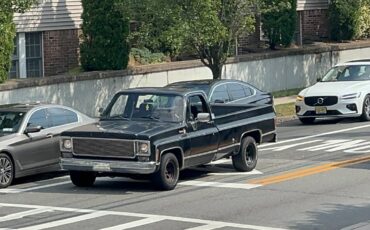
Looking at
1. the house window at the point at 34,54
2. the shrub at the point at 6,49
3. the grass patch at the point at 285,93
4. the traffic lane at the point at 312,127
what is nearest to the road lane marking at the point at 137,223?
the traffic lane at the point at 312,127

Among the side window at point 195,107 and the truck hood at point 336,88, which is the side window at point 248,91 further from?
the side window at point 195,107

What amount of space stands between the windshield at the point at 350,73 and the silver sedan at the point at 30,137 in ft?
37.4

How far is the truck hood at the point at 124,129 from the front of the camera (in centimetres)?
1612

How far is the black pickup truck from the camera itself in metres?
16.1

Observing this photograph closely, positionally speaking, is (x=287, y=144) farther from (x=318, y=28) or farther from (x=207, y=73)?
(x=318, y=28)

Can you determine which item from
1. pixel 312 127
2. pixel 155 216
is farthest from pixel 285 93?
pixel 155 216

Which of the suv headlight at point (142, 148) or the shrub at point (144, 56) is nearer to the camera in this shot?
the suv headlight at point (142, 148)

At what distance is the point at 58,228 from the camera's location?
13.4m

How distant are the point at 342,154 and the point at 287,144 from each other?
2.32 meters

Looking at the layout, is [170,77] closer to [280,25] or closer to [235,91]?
[280,25]

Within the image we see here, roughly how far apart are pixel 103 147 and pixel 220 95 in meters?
7.24

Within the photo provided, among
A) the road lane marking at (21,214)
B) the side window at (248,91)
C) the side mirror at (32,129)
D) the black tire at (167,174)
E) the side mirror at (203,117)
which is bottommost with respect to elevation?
the road lane marking at (21,214)

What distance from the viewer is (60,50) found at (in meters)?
32.0

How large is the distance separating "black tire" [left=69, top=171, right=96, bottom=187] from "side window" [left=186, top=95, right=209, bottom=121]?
6.12 ft
